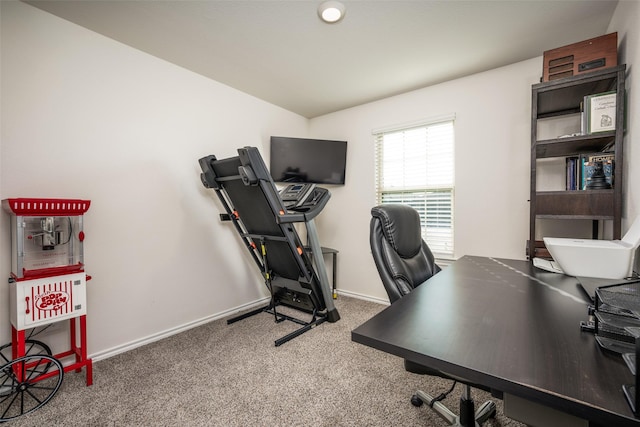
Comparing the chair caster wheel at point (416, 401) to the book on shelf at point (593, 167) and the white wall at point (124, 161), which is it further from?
the white wall at point (124, 161)

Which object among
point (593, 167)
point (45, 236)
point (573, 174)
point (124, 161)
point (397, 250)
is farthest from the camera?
point (124, 161)

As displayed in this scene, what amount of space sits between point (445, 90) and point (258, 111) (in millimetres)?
2204

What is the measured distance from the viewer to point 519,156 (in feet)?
8.52

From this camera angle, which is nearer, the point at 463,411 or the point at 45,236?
the point at 463,411

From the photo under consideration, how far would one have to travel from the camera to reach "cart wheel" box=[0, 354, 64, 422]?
62.6 inches

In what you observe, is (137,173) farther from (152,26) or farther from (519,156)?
(519,156)

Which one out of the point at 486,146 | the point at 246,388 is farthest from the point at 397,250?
the point at 486,146

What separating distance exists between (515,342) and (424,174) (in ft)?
8.77

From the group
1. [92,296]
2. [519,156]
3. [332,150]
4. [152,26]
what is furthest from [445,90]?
[92,296]

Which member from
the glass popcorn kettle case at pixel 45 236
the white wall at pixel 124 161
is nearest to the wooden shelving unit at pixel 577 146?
the white wall at pixel 124 161

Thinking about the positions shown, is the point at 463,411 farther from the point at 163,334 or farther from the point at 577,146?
the point at 163,334

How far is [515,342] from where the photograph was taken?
77 centimetres

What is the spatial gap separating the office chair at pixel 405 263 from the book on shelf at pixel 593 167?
1.29 m

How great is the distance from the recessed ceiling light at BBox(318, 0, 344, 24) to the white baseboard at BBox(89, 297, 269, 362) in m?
2.94
